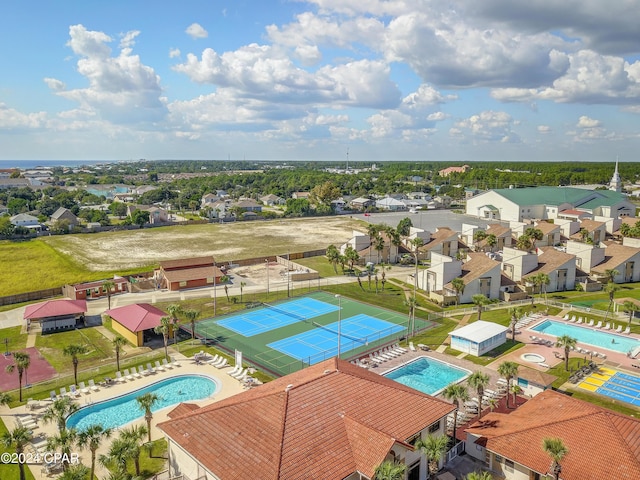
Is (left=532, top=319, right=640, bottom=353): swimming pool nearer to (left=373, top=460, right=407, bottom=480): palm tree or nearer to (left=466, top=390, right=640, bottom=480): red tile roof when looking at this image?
(left=466, top=390, right=640, bottom=480): red tile roof

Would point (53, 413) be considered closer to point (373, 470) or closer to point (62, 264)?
point (373, 470)

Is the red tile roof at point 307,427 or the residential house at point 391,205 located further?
the residential house at point 391,205

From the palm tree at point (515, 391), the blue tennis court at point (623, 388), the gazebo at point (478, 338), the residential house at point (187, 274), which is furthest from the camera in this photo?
the residential house at point (187, 274)

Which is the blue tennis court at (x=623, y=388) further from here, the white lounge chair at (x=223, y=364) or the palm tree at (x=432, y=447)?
the white lounge chair at (x=223, y=364)

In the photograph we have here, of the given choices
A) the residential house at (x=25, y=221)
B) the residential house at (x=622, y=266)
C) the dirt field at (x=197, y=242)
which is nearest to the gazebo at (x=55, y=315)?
the dirt field at (x=197, y=242)

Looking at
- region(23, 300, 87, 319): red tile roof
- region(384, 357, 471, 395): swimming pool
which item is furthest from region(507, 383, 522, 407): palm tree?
region(23, 300, 87, 319): red tile roof

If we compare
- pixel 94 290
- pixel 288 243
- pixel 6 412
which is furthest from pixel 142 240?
pixel 6 412

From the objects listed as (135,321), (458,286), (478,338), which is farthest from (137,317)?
(458,286)
